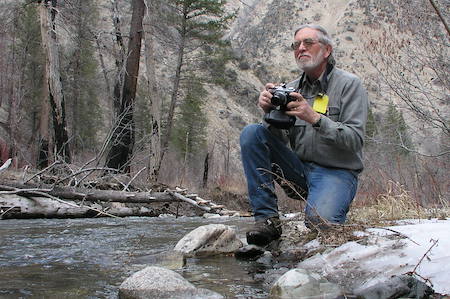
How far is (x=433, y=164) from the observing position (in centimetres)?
819

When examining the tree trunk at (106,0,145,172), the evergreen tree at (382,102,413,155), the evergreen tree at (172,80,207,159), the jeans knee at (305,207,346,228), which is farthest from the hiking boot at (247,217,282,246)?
the evergreen tree at (172,80,207,159)

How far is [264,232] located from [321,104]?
968 mm

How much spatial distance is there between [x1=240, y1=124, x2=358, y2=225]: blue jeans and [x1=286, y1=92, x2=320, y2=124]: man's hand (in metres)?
0.40

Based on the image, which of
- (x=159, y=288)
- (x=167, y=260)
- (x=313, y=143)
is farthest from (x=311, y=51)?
(x=159, y=288)

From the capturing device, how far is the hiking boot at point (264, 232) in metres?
3.33

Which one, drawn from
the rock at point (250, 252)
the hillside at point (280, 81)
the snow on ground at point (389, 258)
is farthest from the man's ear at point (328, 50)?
the hillside at point (280, 81)

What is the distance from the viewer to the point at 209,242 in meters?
3.49

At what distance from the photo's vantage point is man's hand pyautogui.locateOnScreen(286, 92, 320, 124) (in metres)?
3.17

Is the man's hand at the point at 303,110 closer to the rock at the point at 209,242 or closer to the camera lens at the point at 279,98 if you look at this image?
the camera lens at the point at 279,98

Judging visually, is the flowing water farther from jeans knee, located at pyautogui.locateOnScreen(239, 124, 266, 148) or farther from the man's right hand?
the man's right hand

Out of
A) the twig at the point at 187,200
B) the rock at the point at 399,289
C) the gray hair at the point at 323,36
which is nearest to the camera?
the rock at the point at 399,289

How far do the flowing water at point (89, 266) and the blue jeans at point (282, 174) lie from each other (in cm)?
48

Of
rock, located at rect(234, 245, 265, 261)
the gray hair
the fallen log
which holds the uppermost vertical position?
the gray hair

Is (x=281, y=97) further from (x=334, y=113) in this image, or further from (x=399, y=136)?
(x=399, y=136)
